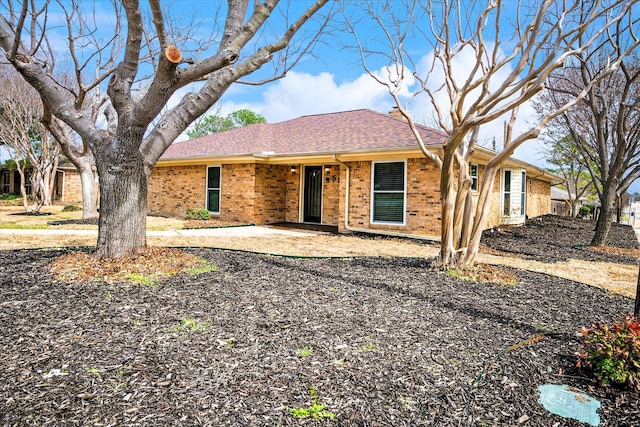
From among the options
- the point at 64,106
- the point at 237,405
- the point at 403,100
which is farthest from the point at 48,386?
the point at 403,100

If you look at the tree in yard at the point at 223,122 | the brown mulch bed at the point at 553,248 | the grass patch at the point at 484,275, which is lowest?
the brown mulch bed at the point at 553,248

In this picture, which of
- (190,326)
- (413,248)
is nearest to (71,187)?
(413,248)

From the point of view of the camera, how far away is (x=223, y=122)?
34.9 m

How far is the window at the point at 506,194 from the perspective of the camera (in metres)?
13.9

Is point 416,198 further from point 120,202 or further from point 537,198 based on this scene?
point 537,198

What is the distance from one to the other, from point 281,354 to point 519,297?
306 cm

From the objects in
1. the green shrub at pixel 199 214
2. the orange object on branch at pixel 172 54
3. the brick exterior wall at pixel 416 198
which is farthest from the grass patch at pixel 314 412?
the green shrub at pixel 199 214

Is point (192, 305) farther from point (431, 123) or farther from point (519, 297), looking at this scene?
point (431, 123)

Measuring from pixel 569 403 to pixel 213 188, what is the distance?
12593mm

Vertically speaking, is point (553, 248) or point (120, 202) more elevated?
point (120, 202)

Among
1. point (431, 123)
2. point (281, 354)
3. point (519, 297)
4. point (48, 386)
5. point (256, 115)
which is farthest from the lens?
point (256, 115)

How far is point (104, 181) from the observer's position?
4.68 metres

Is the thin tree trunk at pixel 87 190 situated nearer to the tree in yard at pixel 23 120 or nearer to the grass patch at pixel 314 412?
the tree in yard at pixel 23 120

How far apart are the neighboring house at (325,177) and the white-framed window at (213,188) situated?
35mm
